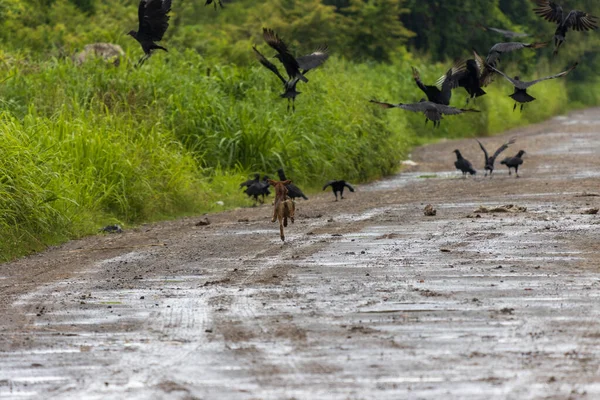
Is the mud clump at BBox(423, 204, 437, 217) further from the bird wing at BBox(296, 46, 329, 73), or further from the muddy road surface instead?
the bird wing at BBox(296, 46, 329, 73)

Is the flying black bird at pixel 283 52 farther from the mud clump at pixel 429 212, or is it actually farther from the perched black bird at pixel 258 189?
the perched black bird at pixel 258 189

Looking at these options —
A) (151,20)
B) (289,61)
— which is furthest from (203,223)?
(151,20)

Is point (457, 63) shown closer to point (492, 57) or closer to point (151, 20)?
point (492, 57)

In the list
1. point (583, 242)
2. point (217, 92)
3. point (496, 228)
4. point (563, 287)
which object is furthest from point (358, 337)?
point (217, 92)

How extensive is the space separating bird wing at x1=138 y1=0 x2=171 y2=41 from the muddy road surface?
2199 mm

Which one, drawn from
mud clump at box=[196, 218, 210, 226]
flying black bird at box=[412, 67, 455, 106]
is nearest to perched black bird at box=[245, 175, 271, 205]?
mud clump at box=[196, 218, 210, 226]

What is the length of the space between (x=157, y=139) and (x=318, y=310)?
33.0ft

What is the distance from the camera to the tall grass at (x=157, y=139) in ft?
45.6

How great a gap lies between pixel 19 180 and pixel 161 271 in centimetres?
338

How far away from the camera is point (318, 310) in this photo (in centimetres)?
802

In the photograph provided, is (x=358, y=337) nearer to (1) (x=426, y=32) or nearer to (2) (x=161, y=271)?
(2) (x=161, y=271)

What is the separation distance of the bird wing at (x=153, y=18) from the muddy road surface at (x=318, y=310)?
2199 mm

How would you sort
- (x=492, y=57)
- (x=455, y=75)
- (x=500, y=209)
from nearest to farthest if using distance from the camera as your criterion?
(x=492, y=57), (x=455, y=75), (x=500, y=209)

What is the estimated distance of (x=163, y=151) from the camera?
17.2 metres
